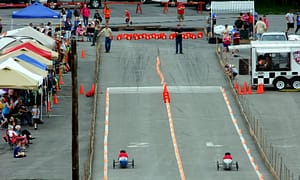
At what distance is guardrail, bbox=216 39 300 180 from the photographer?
3479cm

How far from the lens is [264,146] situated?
1531 inches

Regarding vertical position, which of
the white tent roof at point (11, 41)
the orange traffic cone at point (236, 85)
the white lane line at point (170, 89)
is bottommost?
the white lane line at point (170, 89)

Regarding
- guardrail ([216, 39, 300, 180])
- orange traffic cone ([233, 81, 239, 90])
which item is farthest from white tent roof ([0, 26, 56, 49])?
guardrail ([216, 39, 300, 180])

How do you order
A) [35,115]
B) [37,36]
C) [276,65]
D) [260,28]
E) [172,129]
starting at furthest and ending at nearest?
[260,28] → [37,36] → [276,65] → [35,115] → [172,129]

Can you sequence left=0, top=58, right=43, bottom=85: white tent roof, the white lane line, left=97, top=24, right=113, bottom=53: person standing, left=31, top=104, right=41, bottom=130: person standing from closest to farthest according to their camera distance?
left=31, top=104, right=41, bottom=130: person standing
left=0, top=58, right=43, bottom=85: white tent roof
the white lane line
left=97, top=24, right=113, bottom=53: person standing

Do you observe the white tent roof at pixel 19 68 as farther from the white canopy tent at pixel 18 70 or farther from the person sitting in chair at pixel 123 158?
the person sitting in chair at pixel 123 158

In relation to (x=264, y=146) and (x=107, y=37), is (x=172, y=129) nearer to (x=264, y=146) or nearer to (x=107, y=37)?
(x=264, y=146)

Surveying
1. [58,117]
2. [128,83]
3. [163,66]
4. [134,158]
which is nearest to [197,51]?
[163,66]

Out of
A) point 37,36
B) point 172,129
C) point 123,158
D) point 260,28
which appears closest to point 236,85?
point 172,129

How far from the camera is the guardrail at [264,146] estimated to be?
34.8m

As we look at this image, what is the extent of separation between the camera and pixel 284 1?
262 ft

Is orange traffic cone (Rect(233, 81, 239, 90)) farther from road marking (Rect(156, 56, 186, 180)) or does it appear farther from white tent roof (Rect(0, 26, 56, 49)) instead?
white tent roof (Rect(0, 26, 56, 49))

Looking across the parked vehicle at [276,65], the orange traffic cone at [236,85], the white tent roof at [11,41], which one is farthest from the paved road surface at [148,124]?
the white tent roof at [11,41]

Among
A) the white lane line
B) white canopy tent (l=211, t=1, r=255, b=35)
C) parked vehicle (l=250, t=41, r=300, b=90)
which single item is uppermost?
white canopy tent (l=211, t=1, r=255, b=35)
